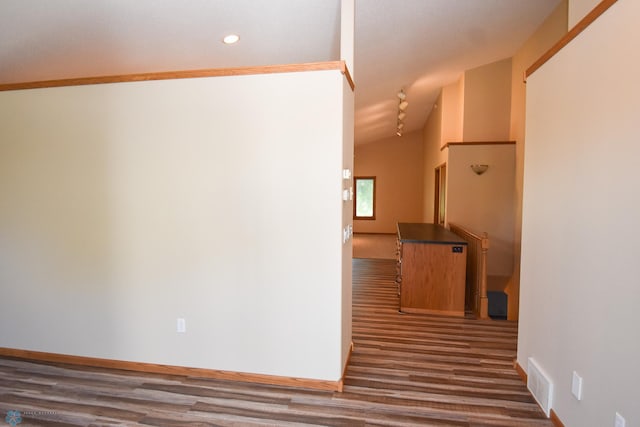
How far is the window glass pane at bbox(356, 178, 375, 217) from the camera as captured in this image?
1255 centimetres

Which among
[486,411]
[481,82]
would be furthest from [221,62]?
[481,82]

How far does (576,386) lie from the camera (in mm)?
2008

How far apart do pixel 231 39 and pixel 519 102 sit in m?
4.90

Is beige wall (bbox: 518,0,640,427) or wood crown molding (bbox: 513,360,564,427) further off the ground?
beige wall (bbox: 518,0,640,427)

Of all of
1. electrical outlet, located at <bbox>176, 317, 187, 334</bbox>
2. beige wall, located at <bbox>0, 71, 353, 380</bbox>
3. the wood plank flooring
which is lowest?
the wood plank flooring

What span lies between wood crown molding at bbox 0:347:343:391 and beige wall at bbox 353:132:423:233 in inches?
382

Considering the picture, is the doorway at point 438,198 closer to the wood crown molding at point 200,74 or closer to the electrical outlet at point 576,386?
the wood crown molding at point 200,74

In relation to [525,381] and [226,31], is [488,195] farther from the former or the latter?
[226,31]

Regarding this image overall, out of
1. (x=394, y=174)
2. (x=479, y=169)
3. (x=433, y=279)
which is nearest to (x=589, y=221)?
(x=433, y=279)

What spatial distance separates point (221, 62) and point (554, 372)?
389 centimetres

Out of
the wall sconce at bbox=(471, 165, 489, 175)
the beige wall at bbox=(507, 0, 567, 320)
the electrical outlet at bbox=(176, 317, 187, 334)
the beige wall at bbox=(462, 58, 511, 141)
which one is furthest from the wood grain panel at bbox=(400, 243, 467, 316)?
the beige wall at bbox=(462, 58, 511, 141)

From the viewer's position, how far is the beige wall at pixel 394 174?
12008mm

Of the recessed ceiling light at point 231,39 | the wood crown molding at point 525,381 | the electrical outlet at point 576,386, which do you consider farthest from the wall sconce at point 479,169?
the electrical outlet at point 576,386

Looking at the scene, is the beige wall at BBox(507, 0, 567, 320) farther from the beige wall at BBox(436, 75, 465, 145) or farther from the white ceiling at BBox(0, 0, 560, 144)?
the beige wall at BBox(436, 75, 465, 145)
